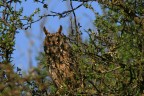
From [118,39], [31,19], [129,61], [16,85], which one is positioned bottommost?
[16,85]

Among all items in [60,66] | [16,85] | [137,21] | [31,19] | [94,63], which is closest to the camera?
[16,85]

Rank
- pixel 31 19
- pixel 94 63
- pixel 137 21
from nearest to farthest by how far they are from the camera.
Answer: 1. pixel 137 21
2. pixel 94 63
3. pixel 31 19

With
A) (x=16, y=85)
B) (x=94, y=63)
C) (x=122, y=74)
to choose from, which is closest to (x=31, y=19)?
(x=94, y=63)

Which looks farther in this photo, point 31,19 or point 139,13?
point 31,19

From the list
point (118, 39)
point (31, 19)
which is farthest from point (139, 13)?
point (31, 19)

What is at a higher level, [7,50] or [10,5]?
[10,5]

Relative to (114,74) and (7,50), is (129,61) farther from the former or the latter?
(7,50)

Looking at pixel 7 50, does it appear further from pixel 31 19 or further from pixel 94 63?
pixel 94 63

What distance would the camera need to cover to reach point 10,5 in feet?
23.7

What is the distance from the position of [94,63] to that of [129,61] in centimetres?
56

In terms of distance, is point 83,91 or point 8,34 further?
point 8,34

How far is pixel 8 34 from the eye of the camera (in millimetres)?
7070

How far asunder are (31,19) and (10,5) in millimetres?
551

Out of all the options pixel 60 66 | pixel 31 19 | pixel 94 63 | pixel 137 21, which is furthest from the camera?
pixel 60 66
